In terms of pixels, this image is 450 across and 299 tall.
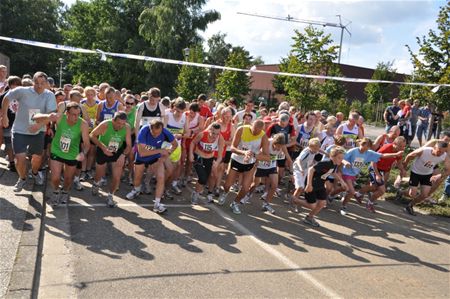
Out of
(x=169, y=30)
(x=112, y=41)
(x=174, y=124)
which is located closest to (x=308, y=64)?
(x=174, y=124)

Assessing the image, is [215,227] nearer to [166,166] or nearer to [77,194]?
[166,166]

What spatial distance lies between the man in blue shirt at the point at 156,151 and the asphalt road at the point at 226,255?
0.46 meters

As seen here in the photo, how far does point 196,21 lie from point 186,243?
3754cm

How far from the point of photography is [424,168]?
8875 mm

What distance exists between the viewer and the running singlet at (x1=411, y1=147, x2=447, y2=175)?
28.7 feet

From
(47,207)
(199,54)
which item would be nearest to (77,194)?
(47,207)

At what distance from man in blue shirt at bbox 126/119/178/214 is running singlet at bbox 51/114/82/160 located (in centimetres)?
105

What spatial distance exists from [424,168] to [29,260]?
772cm

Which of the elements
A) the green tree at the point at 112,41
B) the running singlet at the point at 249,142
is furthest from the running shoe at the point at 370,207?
the green tree at the point at 112,41

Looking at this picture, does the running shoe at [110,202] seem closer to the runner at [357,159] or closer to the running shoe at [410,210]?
the runner at [357,159]

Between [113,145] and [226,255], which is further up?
[113,145]

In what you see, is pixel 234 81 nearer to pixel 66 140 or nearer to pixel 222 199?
pixel 222 199

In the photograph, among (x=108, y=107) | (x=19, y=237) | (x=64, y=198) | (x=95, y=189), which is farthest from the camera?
(x=108, y=107)

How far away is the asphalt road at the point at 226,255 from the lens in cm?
446
